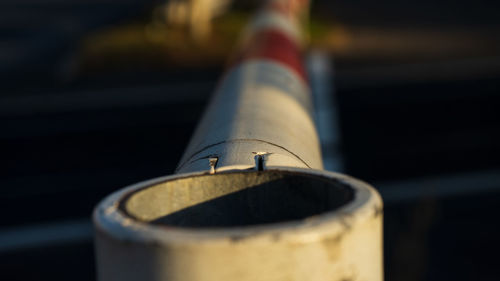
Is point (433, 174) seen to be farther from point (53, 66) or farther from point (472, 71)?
point (53, 66)

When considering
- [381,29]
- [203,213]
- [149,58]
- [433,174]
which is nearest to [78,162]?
[433,174]

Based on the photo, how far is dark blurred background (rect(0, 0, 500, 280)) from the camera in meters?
5.64

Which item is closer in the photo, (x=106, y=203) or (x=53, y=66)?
(x=106, y=203)

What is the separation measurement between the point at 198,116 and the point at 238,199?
8357 mm

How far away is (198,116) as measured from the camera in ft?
32.8

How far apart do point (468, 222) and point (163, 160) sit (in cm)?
328

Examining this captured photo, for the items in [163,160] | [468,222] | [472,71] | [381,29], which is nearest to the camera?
[468,222]

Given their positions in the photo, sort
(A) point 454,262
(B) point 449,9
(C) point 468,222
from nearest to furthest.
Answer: (A) point 454,262, (C) point 468,222, (B) point 449,9

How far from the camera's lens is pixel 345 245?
4.21 feet

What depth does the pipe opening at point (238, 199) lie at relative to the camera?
1581 millimetres

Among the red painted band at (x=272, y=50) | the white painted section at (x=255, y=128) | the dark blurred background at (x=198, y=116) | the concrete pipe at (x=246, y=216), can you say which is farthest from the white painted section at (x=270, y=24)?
the concrete pipe at (x=246, y=216)

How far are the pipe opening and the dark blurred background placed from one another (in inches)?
125

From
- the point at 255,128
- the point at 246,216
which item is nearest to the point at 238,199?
the point at 246,216

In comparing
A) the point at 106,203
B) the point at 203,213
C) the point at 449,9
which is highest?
the point at 106,203
